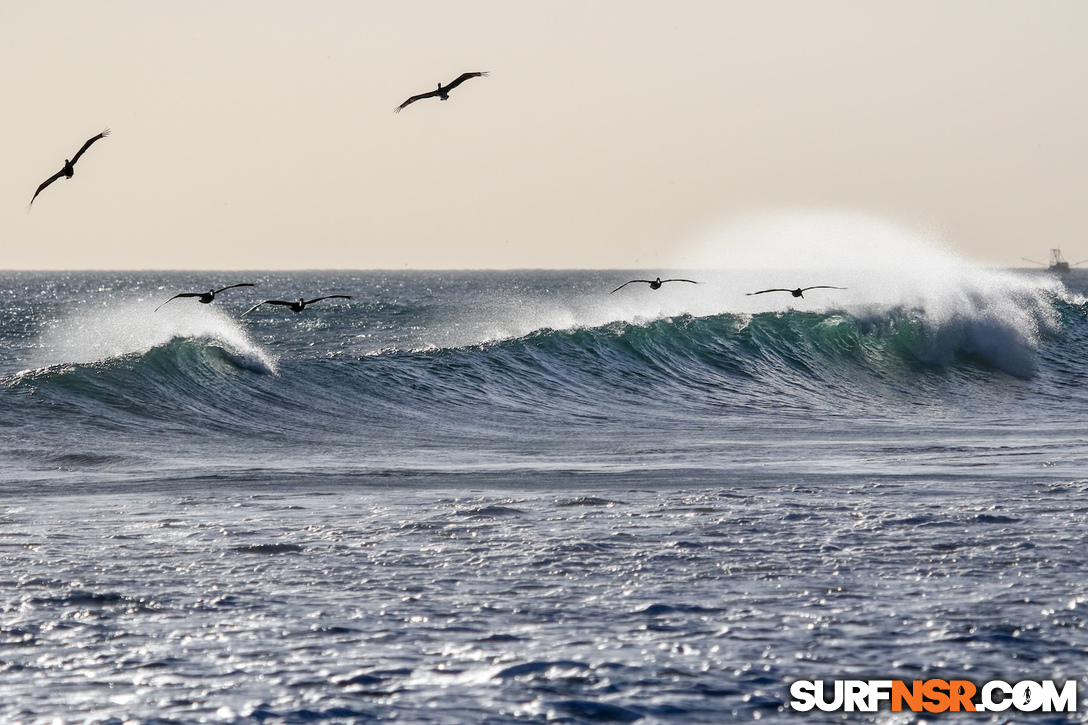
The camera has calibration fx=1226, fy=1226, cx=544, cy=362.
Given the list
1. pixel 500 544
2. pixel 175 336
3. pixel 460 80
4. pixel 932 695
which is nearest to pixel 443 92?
pixel 460 80

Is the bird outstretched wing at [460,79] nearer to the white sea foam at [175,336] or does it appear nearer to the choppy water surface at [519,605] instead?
the choppy water surface at [519,605]

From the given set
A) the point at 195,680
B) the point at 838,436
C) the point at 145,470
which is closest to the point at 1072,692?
the point at 195,680

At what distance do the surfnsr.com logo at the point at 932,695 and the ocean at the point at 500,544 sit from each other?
0.10 metres

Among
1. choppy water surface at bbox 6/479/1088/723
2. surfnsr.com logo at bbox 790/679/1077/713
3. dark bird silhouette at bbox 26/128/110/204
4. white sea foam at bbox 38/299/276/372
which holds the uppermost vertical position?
dark bird silhouette at bbox 26/128/110/204

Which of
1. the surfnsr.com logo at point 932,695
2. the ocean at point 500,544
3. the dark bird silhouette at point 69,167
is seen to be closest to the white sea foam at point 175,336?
the ocean at point 500,544

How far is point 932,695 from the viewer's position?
19.6 feet

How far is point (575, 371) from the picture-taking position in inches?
1000

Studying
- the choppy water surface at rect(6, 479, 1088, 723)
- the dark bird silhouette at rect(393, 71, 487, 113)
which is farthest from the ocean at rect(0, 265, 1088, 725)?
the dark bird silhouette at rect(393, 71, 487, 113)

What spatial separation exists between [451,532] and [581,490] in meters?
2.62

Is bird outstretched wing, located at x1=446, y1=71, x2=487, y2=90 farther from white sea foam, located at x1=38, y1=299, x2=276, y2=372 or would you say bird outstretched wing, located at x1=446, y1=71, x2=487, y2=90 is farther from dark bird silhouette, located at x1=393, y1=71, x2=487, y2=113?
white sea foam, located at x1=38, y1=299, x2=276, y2=372

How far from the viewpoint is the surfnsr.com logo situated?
584 centimetres

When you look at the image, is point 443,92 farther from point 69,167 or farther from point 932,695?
point 932,695

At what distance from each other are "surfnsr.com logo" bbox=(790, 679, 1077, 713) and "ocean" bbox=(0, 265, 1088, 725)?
99 mm

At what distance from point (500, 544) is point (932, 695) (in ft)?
13.4
